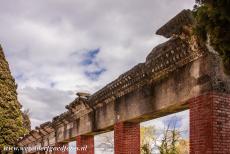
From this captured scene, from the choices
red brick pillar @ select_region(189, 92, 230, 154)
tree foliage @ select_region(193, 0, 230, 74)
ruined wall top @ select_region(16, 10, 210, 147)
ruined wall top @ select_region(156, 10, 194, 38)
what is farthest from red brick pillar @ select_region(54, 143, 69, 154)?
tree foliage @ select_region(193, 0, 230, 74)

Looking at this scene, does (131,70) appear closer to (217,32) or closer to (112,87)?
(112,87)

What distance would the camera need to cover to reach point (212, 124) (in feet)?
28.5

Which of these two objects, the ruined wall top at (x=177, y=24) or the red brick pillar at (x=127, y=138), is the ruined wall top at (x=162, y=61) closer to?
the ruined wall top at (x=177, y=24)

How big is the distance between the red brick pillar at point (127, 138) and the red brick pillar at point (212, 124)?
3685 mm

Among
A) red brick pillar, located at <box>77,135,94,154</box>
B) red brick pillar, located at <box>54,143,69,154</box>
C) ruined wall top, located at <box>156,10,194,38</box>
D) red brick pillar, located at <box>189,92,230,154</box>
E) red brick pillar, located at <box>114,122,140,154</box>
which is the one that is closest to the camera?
red brick pillar, located at <box>189,92,230,154</box>

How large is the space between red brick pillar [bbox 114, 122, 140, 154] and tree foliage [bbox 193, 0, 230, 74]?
6.34 meters

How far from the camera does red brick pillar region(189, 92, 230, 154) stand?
8.66 m

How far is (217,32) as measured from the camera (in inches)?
252

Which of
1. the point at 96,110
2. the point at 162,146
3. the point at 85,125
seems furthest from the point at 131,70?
the point at 162,146

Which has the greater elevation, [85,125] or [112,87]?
[112,87]

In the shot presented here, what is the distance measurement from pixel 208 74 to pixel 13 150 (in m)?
21.4

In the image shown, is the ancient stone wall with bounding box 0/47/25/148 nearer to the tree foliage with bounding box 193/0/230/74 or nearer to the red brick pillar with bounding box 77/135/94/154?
the red brick pillar with bounding box 77/135/94/154

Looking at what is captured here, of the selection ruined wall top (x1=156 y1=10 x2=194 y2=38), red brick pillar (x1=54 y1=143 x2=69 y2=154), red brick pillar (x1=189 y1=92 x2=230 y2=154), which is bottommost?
red brick pillar (x1=54 y1=143 x2=69 y2=154)

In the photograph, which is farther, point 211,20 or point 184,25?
point 184,25
